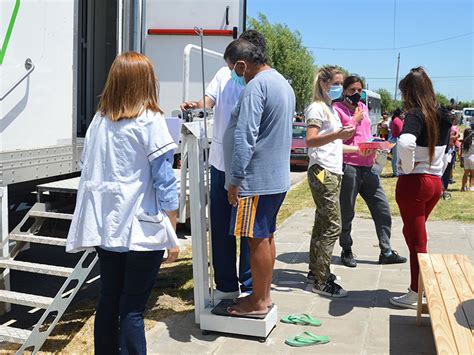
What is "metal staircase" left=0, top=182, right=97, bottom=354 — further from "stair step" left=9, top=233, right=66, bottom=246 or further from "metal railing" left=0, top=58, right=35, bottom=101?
"metal railing" left=0, top=58, right=35, bottom=101

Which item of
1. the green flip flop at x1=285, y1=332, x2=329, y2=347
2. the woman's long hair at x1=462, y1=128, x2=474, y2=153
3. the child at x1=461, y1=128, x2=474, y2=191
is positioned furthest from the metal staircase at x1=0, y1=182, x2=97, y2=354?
the woman's long hair at x1=462, y1=128, x2=474, y2=153

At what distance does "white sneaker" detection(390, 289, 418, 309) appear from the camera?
4.36 meters

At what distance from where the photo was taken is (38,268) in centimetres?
402

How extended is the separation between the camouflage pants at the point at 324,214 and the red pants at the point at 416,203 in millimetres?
520

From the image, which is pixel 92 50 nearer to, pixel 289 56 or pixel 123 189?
pixel 123 189

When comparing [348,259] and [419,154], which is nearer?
[419,154]

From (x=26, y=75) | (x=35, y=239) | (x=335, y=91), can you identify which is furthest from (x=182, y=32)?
(x=35, y=239)

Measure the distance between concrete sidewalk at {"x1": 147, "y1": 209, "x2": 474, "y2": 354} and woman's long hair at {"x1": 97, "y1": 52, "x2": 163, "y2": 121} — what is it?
1.63m

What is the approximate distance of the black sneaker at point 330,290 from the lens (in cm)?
468

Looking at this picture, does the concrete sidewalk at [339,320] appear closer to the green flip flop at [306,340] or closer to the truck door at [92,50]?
the green flip flop at [306,340]

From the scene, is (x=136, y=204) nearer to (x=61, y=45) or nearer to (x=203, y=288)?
(x=203, y=288)

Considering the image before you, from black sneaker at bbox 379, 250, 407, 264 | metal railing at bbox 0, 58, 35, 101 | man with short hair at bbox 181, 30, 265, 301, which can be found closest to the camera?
metal railing at bbox 0, 58, 35, 101

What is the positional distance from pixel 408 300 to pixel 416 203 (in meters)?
0.77

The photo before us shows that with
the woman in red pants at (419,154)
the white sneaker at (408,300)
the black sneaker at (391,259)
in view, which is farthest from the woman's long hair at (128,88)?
the black sneaker at (391,259)
